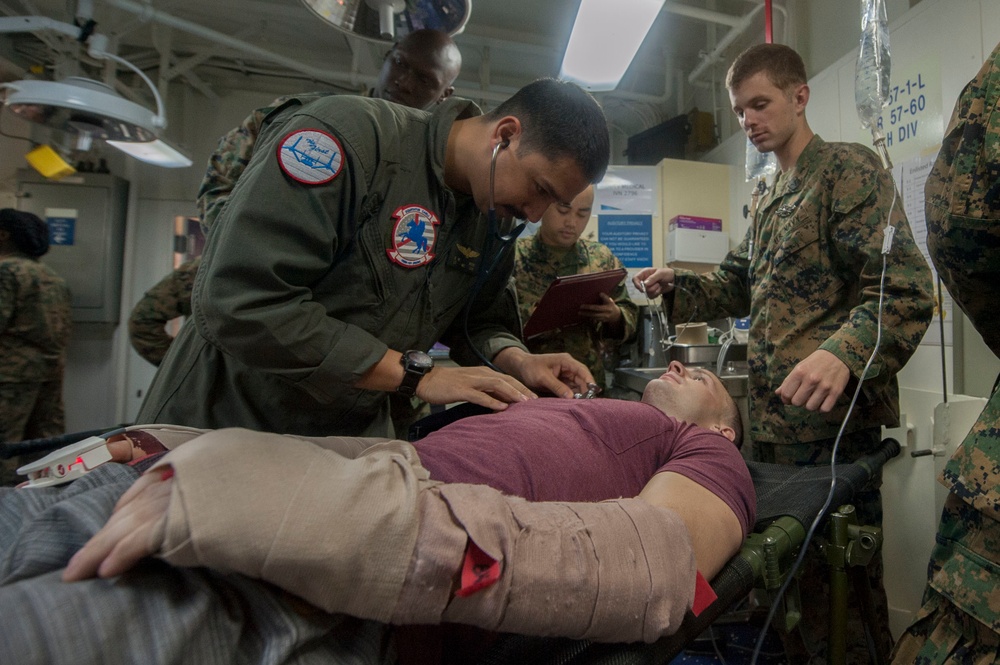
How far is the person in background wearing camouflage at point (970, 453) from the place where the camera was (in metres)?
0.72

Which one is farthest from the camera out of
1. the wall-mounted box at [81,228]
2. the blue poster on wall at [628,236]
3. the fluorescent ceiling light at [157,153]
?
the wall-mounted box at [81,228]

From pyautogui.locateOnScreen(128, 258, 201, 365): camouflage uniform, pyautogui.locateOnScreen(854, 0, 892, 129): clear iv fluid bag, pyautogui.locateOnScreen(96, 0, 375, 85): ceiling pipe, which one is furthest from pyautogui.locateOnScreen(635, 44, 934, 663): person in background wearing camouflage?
pyautogui.locateOnScreen(96, 0, 375, 85): ceiling pipe

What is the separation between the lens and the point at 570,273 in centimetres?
229

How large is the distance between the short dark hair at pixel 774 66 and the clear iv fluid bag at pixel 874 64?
0.77 ft

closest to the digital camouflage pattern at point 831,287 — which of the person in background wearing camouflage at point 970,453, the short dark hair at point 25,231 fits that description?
the person in background wearing camouflage at point 970,453

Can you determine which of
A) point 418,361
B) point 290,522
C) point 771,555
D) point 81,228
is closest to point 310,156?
point 418,361

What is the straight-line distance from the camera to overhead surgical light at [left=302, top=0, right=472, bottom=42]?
144cm

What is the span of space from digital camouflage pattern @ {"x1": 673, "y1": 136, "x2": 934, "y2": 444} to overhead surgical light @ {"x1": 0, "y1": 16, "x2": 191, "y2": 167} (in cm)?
245

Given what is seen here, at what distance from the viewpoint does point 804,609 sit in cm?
147

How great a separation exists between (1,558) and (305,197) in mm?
610

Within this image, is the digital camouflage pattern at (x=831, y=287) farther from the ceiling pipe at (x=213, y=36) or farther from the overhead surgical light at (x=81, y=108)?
the ceiling pipe at (x=213, y=36)

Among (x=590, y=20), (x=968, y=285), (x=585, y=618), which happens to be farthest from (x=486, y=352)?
(x=590, y=20)

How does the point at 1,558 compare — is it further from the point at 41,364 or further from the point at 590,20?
the point at 41,364

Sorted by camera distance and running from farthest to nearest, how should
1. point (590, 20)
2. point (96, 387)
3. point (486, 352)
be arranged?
point (96, 387)
point (590, 20)
point (486, 352)
